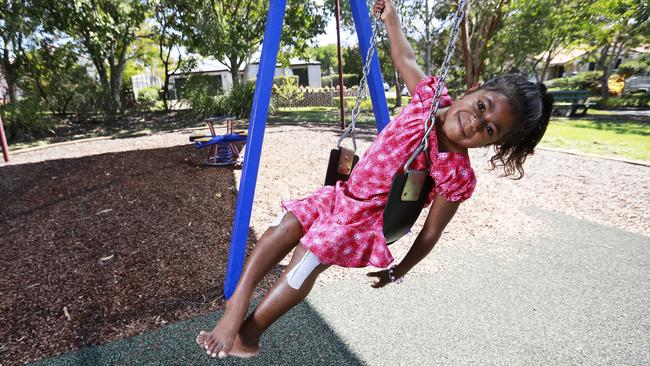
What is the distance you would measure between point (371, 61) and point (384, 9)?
0.49 metres

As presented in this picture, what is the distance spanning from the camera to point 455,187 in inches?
53.9

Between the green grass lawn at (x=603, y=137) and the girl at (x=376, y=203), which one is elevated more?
the girl at (x=376, y=203)

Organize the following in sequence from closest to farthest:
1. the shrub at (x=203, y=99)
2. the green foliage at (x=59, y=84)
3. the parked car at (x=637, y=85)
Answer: the shrub at (x=203, y=99) → the green foliage at (x=59, y=84) → the parked car at (x=637, y=85)

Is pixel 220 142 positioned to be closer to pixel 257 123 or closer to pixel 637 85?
pixel 257 123

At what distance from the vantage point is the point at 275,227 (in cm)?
140

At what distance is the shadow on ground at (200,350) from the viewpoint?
1.79m

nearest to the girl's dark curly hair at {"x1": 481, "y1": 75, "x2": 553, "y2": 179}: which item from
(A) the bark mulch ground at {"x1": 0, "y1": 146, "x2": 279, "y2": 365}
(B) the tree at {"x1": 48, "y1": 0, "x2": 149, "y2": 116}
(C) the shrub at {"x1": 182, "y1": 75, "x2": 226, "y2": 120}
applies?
(A) the bark mulch ground at {"x1": 0, "y1": 146, "x2": 279, "y2": 365}

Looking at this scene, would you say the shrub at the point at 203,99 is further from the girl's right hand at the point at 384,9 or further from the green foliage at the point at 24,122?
the girl's right hand at the point at 384,9

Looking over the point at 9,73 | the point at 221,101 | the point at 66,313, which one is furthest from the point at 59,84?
the point at 66,313

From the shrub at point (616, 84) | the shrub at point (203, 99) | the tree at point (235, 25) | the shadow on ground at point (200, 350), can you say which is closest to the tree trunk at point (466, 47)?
the tree at point (235, 25)

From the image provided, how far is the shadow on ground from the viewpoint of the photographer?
70.6 inches

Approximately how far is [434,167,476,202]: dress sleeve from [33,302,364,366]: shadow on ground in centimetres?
98

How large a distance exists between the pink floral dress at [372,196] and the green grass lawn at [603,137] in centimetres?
642

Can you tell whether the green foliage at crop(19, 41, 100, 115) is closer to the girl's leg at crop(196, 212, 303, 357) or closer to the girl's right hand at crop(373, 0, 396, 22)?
the girl's right hand at crop(373, 0, 396, 22)
